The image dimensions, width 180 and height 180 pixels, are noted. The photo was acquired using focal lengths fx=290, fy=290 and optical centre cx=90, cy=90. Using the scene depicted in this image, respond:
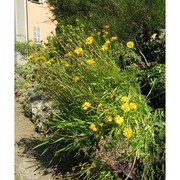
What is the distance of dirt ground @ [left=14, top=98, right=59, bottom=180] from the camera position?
2904 millimetres

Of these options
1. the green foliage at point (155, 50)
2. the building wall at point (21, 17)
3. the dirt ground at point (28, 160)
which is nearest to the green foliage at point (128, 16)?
the green foliage at point (155, 50)

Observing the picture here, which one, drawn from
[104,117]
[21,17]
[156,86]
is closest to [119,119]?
[104,117]

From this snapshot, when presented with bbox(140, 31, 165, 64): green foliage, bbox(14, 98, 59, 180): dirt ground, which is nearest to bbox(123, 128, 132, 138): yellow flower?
bbox(14, 98, 59, 180): dirt ground

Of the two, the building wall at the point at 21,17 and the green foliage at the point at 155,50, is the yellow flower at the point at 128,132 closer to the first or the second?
the green foliage at the point at 155,50

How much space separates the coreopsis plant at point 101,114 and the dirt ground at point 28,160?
34 cm

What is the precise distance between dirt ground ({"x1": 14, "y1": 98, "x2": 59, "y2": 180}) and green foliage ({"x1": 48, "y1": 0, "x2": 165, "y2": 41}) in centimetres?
178

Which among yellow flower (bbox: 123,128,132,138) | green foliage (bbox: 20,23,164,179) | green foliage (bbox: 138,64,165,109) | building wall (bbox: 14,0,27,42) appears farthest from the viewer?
building wall (bbox: 14,0,27,42)

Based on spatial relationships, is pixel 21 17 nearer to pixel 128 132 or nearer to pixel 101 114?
pixel 101 114

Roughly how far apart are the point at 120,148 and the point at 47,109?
1926 millimetres

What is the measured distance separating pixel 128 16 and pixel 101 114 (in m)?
1.94

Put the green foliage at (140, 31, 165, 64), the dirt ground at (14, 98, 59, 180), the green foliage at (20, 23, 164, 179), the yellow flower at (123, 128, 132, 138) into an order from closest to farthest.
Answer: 1. the yellow flower at (123, 128, 132, 138)
2. the green foliage at (20, 23, 164, 179)
3. the dirt ground at (14, 98, 59, 180)
4. the green foliage at (140, 31, 165, 64)

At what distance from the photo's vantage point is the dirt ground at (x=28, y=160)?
290 cm

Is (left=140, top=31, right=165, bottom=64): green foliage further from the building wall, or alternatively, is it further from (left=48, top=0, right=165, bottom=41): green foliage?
the building wall
